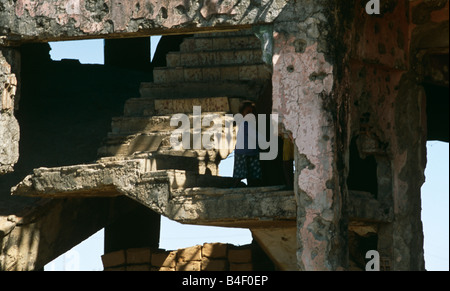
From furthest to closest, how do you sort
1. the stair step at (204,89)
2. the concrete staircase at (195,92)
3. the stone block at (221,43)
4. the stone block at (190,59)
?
the stone block at (221,43)
the stone block at (190,59)
the stair step at (204,89)
the concrete staircase at (195,92)

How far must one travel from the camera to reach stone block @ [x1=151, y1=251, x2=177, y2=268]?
587 inches

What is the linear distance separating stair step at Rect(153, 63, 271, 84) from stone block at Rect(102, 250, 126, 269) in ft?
9.84

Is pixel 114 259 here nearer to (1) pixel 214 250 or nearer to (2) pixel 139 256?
(2) pixel 139 256

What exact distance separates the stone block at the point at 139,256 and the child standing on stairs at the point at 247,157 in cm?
236

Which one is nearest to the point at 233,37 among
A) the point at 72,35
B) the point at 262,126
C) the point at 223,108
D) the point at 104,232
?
the point at 223,108

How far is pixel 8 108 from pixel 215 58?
406 centimetres

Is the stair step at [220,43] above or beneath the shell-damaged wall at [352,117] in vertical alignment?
above

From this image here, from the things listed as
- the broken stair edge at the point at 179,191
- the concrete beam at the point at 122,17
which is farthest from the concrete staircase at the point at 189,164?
the concrete beam at the point at 122,17

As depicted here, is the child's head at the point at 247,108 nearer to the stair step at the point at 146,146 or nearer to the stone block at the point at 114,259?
the stair step at the point at 146,146

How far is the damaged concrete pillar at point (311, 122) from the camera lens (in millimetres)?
11711

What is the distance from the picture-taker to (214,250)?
48.8 ft

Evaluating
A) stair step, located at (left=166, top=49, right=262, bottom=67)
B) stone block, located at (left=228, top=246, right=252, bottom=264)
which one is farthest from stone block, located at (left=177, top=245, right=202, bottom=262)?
stair step, located at (left=166, top=49, right=262, bottom=67)

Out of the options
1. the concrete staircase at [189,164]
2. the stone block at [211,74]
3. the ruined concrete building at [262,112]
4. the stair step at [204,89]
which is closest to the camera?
the ruined concrete building at [262,112]

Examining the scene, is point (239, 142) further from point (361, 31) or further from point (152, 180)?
point (361, 31)
